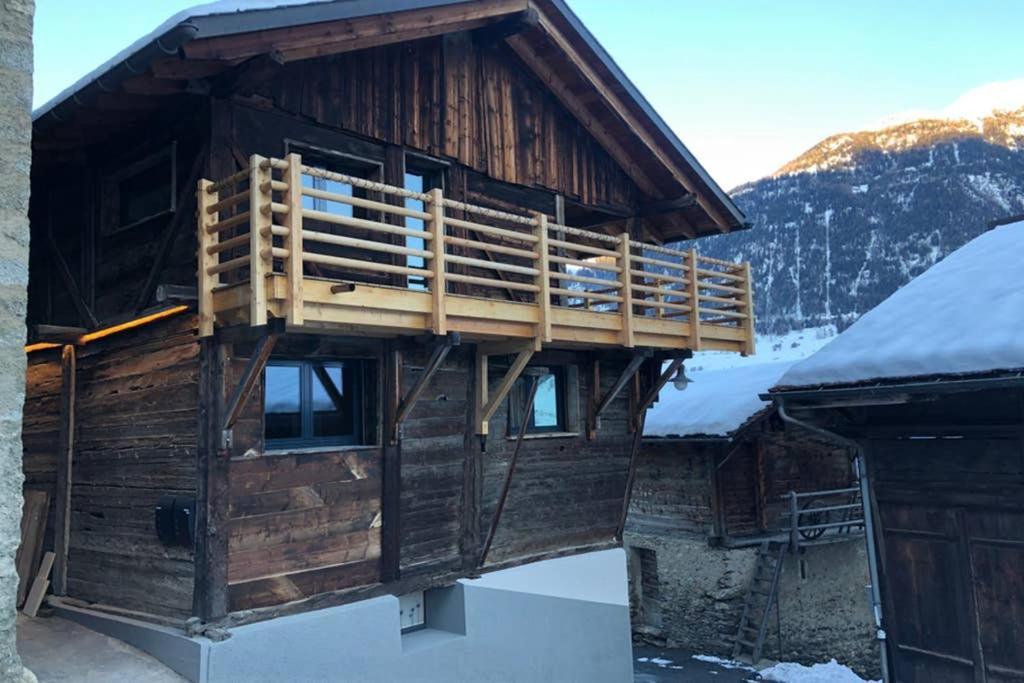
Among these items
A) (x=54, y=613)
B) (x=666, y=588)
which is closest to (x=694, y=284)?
(x=54, y=613)

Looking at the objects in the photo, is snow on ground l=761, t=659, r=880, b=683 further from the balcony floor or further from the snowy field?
the balcony floor

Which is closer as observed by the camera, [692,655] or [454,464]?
[454,464]

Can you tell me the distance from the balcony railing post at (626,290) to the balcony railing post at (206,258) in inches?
214

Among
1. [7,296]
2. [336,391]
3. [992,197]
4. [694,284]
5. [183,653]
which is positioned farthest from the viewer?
[992,197]

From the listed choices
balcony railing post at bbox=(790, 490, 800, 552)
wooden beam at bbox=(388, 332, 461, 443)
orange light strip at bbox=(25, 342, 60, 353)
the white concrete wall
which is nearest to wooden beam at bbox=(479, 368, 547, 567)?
the white concrete wall

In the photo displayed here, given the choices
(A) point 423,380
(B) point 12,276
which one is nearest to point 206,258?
(A) point 423,380

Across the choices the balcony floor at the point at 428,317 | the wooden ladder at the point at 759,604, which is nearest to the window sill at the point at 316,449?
the balcony floor at the point at 428,317

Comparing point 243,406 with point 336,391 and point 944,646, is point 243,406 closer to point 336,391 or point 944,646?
point 336,391

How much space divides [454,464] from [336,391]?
2.03 m

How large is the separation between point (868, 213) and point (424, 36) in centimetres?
7707

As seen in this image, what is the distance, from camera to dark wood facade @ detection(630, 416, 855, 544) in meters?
20.4

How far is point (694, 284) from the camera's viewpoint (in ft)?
41.0

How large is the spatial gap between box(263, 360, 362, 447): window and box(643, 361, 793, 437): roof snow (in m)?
10.9

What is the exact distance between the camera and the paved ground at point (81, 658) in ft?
28.2
